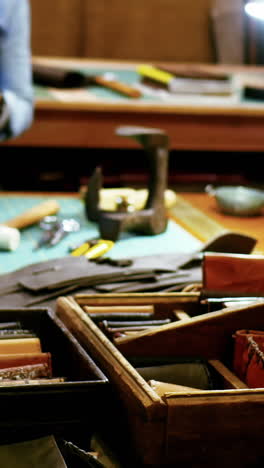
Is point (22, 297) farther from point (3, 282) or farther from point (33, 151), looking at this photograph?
point (33, 151)

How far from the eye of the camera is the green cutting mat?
1.90 meters

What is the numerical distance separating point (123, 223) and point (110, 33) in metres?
3.97

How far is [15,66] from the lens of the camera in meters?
3.15

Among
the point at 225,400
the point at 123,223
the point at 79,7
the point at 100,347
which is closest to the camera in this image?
the point at 225,400

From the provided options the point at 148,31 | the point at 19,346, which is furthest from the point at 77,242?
the point at 148,31

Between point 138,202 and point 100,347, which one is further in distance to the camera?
point 138,202

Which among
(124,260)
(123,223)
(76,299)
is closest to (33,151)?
(123,223)

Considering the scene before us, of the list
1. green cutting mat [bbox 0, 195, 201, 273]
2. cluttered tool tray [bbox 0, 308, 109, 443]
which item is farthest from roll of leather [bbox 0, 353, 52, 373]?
green cutting mat [bbox 0, 195, 201, 273]

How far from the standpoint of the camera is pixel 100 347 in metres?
1.15

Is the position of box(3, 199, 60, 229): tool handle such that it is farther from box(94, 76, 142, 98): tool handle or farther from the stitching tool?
box(94, 76, 142, 98): tool handle

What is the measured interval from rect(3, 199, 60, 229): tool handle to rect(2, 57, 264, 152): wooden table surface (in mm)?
1516

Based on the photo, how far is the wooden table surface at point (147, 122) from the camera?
12.2 ft

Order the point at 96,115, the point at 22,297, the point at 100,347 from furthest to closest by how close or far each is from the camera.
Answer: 1. the point at 96,115
2. the point at 22,297
3. the point at 100,347

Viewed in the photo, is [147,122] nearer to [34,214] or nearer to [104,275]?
[34,214]
